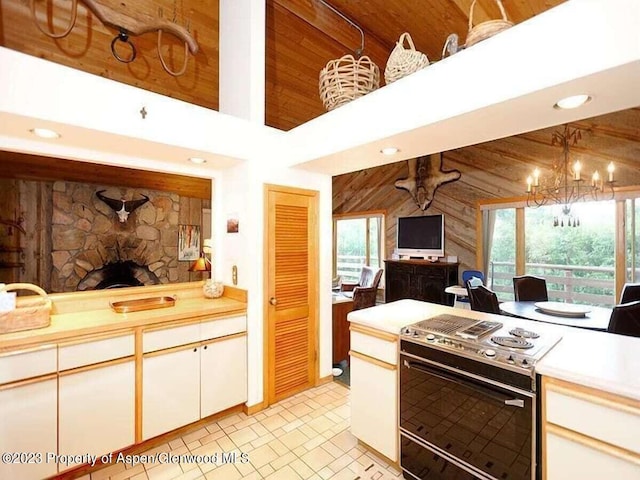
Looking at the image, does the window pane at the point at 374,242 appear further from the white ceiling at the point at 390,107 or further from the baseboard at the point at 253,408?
the baseboard at the point at 253,408

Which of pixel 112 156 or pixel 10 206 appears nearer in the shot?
pixel 112 156

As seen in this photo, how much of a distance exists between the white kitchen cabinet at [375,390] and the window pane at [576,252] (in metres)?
3.26

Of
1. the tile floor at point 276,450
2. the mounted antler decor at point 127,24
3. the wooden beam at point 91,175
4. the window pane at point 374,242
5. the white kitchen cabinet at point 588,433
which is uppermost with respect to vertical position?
the mounted antler decor at point 127,24

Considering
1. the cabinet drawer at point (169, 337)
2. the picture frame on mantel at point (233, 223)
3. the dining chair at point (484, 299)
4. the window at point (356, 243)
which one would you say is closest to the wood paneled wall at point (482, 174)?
the window at point (356, 243)

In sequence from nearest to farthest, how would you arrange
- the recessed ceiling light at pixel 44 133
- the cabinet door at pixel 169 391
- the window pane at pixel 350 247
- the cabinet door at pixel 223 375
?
the recessed ceiling light at pixel 44 133 < the cabinet door at pixel 169 391 < the cabinet door at pixel 223 375 < the window pane at pixel 350 247

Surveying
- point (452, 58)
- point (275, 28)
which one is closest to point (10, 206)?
point (275, 28)

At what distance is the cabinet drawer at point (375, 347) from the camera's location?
6.09 feet

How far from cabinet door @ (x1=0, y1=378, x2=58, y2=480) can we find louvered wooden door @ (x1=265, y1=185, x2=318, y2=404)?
4.64 ft

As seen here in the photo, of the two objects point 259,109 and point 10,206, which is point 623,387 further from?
point 10,206

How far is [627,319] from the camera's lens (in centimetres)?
229

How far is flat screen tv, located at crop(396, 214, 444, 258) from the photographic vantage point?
5492 mm

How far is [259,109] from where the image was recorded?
2637mm

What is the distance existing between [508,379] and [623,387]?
383 millimetres

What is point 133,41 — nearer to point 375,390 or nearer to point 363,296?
point 375,390
